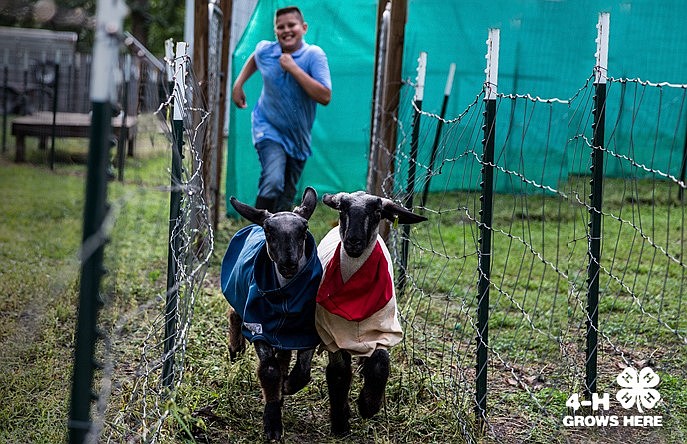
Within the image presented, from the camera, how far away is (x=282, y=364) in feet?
14.5

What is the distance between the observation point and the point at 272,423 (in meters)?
4.18

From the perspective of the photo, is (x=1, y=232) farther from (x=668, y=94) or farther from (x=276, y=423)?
(x=668, y=94)

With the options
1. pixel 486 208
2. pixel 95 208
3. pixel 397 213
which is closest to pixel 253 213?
pixel 397 213

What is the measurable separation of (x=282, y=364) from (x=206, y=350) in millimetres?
1070

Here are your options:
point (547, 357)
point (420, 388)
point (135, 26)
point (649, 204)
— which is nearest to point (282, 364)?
point (420, 388)

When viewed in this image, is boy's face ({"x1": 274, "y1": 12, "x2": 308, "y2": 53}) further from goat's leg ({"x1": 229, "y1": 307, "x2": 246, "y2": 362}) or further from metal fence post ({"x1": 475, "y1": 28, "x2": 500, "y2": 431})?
metal fence post ({"x1": 475, "y1": 28, "x2": 500, "y2": 431})

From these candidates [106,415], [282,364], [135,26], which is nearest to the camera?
[106,415]

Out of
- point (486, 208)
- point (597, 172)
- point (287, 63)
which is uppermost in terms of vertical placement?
point (287, 63)

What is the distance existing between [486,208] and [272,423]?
4.63ft

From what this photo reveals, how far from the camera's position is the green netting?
9914 mm

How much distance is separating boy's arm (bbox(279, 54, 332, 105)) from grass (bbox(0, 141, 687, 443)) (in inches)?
66.8

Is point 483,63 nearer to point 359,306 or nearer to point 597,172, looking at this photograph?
point 597,172

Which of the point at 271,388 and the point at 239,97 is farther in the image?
the point at 239,97

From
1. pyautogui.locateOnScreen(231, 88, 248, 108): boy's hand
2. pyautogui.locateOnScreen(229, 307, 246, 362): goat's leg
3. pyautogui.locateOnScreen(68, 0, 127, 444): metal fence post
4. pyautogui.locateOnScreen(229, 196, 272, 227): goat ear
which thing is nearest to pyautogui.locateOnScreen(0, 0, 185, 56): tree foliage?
pyautogui.locateOnScreen(231, 88, 248, 108): boy's hand
